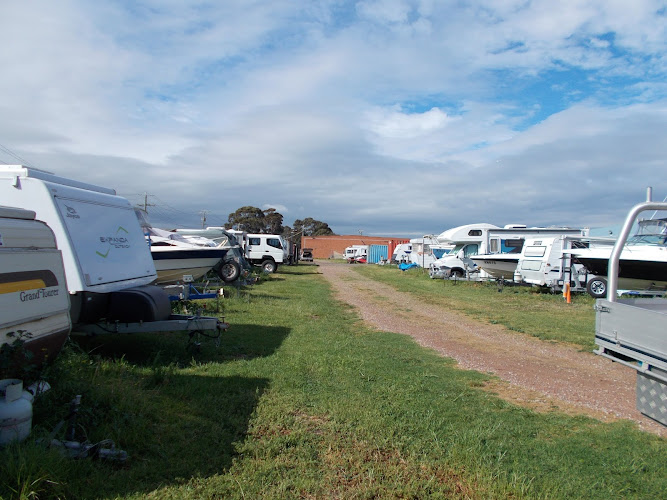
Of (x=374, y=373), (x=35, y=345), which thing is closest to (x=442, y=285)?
(x=374, y=373)

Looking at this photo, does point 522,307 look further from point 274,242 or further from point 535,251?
point 274,242

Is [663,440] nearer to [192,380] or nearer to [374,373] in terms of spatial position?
[374,373]

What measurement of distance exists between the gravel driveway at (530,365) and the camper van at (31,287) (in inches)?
188

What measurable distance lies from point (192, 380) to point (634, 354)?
4.42 meters

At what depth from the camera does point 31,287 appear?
4.14 metres

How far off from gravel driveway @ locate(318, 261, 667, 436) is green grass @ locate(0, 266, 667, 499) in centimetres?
42

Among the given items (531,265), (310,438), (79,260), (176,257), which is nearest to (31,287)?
(79,260)

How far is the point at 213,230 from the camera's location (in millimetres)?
21500

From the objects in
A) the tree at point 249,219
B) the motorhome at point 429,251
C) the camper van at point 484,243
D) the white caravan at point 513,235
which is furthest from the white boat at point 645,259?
the tree at point 249,219

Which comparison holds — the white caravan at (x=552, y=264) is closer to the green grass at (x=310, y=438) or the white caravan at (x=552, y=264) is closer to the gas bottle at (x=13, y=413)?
the green grass at (x=310, y=438)

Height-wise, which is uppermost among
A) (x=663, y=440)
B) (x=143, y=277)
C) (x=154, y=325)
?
(x=143, y=277)

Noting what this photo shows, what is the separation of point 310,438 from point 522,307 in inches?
473

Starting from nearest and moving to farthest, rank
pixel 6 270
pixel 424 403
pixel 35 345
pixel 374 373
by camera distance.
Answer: pixel 6 270 → pixel 35 345 → pixel 424 403 → pixel 374 373

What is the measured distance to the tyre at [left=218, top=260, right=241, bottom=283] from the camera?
59.8 feet
